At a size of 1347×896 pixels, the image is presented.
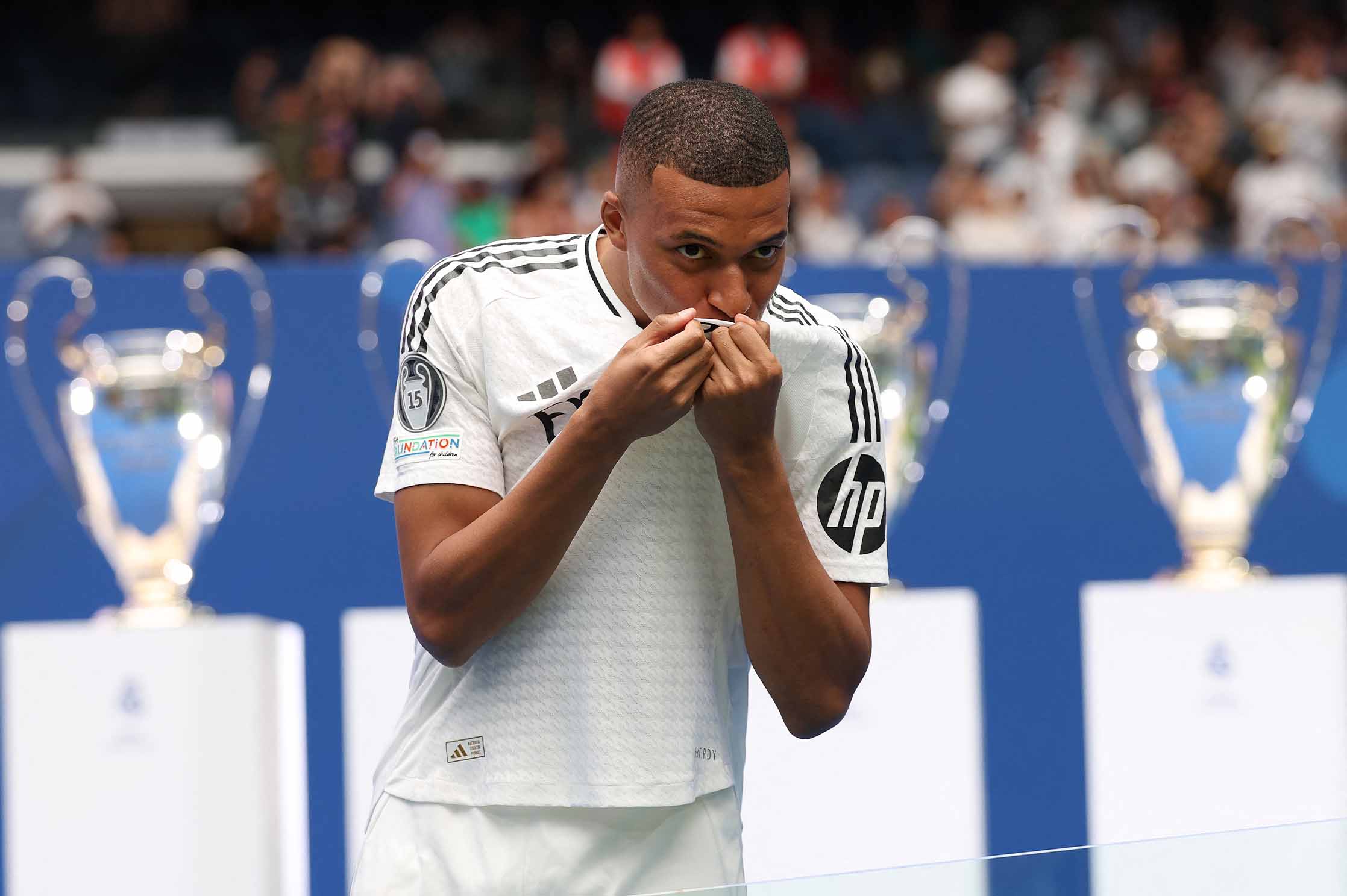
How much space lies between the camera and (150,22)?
870 cm

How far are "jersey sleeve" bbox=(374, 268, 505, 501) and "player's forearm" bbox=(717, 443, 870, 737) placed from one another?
179 millimetres

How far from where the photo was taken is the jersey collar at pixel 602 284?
4.15 feet

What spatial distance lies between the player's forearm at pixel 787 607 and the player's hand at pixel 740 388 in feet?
0.06

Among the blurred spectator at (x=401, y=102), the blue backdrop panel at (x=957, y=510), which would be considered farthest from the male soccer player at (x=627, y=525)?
the blurred spectator at (x=401, y=102)

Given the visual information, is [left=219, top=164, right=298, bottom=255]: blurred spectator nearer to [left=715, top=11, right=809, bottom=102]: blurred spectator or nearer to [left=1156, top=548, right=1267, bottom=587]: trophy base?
[left=715, top=11, right=809, bottom=102]: blurred spectator

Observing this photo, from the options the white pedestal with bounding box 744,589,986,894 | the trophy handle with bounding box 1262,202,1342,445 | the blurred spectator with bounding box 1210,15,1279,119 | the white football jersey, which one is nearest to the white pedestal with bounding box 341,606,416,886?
the white pedestal with bounding box 744,589,986,894

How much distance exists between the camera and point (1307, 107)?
7.16 metres

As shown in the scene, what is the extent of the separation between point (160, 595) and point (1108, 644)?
4.51ft

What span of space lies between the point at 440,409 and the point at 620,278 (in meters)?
0.16

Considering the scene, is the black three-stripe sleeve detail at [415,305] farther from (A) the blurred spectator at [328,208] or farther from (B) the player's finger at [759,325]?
(A) the blurred spectator at [328,208]

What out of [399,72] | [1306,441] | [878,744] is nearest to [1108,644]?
[878,744]

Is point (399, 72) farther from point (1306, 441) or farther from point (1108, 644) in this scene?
point (1108, 644)

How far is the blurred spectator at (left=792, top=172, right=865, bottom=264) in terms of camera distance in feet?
19.4

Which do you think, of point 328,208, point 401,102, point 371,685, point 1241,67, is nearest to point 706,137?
point 371,685
